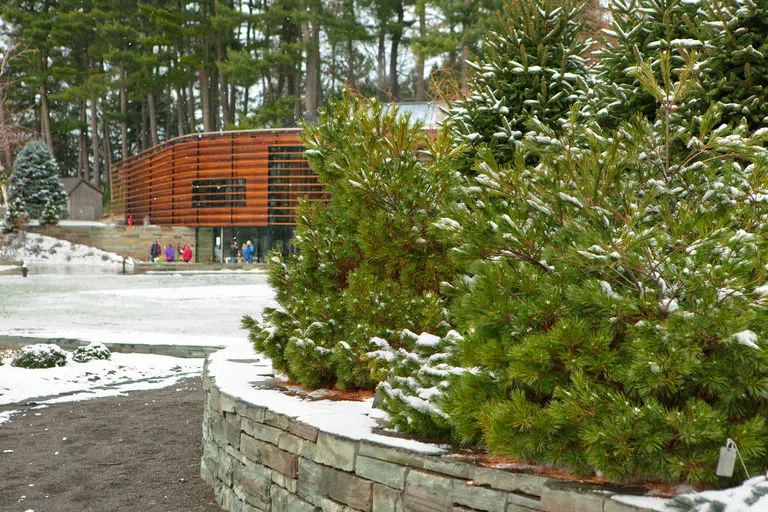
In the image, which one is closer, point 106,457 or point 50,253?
point 106,457

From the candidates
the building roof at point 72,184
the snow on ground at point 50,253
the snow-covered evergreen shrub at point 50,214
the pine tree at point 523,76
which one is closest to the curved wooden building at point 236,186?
the snow on ground at point 50,253

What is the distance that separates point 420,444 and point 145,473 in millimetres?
3416

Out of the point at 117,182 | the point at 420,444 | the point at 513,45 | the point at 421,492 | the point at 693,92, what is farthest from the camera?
the point at 117,182

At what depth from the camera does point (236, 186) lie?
38375 millimetres

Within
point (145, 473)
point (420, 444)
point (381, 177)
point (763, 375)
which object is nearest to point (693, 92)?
point (381, 177)

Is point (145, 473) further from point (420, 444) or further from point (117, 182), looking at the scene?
point (117, 182)

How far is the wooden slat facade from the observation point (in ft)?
122

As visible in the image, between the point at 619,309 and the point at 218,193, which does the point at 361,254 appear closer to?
the point at 619,309

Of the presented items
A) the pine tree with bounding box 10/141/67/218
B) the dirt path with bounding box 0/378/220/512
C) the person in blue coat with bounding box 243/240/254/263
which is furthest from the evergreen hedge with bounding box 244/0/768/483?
the pine tree with bounding box 10/141/67/218

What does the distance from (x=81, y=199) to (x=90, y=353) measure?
4955 cm

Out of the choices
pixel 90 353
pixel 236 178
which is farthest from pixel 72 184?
pixel 90 353

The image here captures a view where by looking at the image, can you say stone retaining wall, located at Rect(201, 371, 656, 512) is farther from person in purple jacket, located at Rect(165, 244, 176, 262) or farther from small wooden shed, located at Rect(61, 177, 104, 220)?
small wooden shed, located at Rect(61, 177, 104, 220)

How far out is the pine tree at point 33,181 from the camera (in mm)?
43750

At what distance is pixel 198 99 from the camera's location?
209 feet
